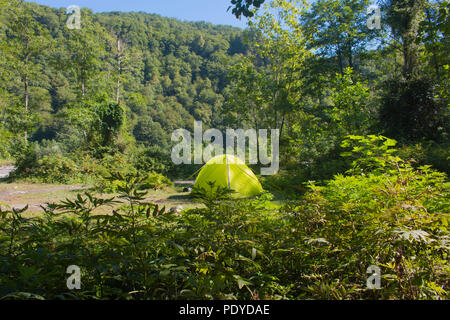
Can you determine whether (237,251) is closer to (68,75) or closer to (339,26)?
(339,26)

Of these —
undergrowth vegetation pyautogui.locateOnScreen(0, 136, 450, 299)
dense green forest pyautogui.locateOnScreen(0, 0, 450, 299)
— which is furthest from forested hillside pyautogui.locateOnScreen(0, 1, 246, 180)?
undergrowth vegetation pyautogui.locateOnScreen(0, 136, 450, 299)

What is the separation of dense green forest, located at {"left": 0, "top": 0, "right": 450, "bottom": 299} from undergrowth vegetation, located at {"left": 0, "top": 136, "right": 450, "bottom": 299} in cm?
1

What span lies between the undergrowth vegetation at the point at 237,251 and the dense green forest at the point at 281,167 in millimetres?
11

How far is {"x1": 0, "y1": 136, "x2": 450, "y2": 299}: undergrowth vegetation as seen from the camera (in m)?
1.14

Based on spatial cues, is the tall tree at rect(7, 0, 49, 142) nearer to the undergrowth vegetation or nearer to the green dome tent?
the green dome tent

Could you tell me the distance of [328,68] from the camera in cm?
1623

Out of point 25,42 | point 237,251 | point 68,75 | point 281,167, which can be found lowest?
point 281,167

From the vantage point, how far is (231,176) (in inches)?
294

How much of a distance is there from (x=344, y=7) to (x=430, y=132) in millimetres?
9505

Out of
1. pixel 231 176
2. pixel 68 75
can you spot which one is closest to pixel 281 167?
pixel 231 176

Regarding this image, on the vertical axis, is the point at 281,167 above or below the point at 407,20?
below

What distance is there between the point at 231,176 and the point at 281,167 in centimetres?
585

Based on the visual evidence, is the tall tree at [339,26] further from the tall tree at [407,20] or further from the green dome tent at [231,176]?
the green dome tent at [231,176]
